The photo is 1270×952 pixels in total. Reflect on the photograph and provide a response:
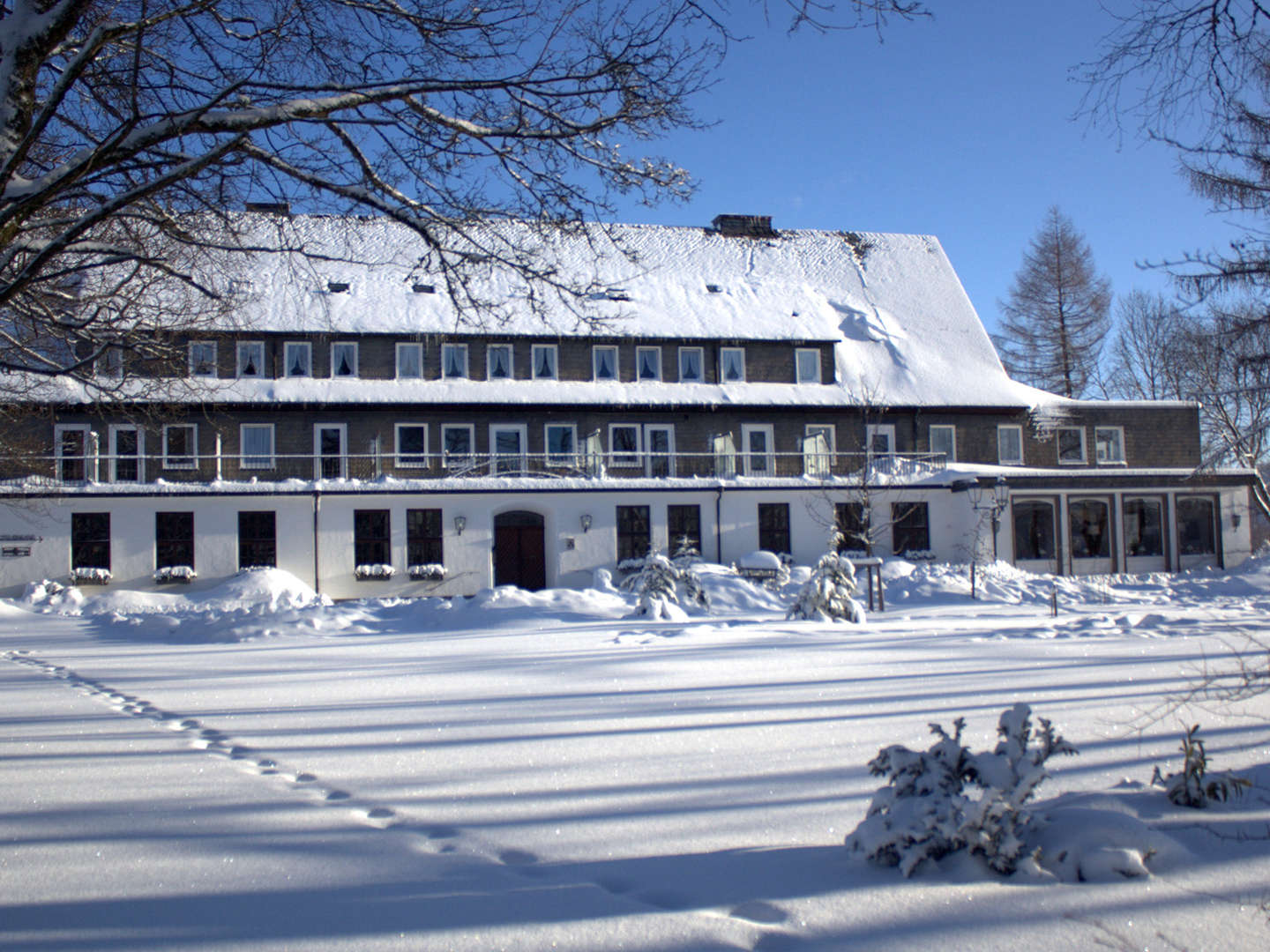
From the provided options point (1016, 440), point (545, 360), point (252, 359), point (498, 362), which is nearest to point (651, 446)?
point (545, 360)

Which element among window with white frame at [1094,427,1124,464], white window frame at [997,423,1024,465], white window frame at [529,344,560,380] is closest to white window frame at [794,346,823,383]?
white window frame at [997,423,1024,465]

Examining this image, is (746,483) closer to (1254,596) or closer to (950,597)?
(950,597)

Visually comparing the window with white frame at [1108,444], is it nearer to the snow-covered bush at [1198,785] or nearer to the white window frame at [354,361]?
the white window frame at [354,361]

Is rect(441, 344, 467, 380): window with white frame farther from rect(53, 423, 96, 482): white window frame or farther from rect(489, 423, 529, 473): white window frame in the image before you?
rect(53, 423, 96, 482): white window frame

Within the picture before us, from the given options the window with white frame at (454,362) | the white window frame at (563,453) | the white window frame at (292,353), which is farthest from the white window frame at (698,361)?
the white window frame at (292,353)

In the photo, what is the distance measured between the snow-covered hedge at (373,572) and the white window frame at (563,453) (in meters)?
5.85

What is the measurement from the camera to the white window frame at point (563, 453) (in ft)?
101

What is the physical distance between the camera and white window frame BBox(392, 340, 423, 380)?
3081 cm

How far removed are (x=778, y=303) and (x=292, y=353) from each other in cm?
1675

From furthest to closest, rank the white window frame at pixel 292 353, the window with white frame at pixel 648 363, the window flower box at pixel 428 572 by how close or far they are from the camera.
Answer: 1. the window with white frame at pixel 648 363
2. the white window frame at pixel 292 353
3. the window flower box at pixel 428 572

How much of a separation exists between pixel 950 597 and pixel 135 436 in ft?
76.6

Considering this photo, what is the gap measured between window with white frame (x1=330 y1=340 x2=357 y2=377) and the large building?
0.07 meters

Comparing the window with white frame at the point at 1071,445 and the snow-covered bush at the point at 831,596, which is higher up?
the window with white frame at the point at 1071,445

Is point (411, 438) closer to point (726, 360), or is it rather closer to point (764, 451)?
point (726, 360)
